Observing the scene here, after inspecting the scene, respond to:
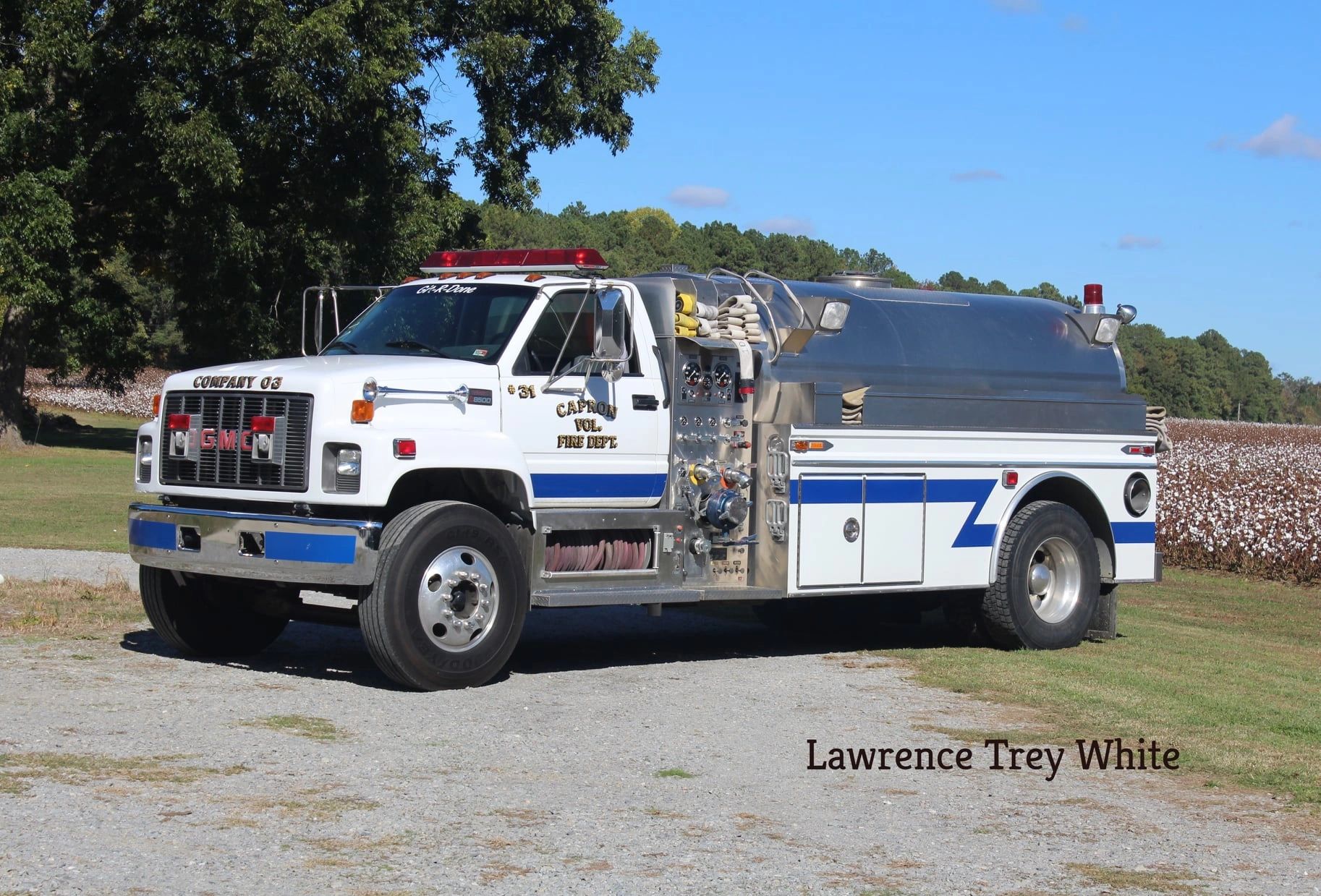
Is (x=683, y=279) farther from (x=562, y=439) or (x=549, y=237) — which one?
(x=549, y=237)

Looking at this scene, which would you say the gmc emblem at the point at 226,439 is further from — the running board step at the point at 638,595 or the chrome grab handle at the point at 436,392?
the running board step at the point at 638,595

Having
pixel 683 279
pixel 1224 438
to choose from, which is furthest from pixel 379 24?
pixel 1224 438

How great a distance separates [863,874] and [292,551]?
4.58 meters

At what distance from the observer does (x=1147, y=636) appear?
48.1 ft

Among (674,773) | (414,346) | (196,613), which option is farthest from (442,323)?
(674,773)

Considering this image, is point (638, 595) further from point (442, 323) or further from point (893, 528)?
point (893, 528)

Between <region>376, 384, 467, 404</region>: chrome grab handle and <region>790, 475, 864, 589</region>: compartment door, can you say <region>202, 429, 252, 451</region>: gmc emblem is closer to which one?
<region>376, 384, 467, 404</region>: chrome grab handle

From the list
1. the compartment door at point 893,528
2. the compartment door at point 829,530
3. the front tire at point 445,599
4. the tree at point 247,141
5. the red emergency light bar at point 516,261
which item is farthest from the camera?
the tree at point 247,141

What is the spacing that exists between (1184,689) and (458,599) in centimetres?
506

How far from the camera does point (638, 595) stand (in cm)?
1077

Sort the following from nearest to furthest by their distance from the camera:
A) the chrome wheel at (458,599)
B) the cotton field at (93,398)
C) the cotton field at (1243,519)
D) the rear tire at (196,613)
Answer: the chrome wheel at (458,599) → the rear tire at (196,613) → the cotton field at (1243,519) → the cotton field at (93,398)

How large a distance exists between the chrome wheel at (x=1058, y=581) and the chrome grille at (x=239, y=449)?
21.4 feet

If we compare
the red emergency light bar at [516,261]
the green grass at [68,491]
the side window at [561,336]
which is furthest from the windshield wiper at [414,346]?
the green grass at [68,491]

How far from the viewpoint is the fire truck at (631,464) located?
31.9 feet
